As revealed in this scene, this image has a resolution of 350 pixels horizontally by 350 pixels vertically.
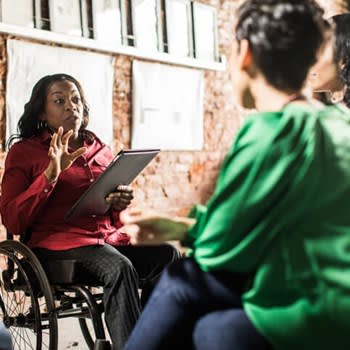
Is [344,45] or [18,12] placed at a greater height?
[18,12]

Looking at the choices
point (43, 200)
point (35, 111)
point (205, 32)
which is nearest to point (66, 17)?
point (205, 32)

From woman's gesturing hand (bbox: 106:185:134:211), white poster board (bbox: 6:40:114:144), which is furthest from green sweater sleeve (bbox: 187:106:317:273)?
white poster board (bbox: 6:40:114:144)

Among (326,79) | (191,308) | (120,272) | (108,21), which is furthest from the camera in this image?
(108,21)

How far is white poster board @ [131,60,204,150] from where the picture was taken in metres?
4.83

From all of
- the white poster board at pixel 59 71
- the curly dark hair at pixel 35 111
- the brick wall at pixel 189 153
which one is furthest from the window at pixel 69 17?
the curly dark hair at pixel 35 111

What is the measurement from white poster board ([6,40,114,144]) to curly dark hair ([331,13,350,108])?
77.9 inches

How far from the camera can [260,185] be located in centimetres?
131

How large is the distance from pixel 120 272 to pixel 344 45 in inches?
41.6

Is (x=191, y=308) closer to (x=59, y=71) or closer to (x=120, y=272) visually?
(x=120, y=272)

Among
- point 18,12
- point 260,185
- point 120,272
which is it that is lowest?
point 120,272

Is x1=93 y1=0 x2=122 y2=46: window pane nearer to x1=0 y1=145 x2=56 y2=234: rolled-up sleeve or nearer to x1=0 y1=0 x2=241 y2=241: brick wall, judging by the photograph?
x1=0 y1=0 x2=241 y2=241: brick wall

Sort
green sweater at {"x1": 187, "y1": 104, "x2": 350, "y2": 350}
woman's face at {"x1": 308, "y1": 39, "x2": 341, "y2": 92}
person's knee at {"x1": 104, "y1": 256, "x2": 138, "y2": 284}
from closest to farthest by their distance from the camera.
→ green sweater at {"x1": 187, "y1": 104, "x2": 350, "y2": 350} → woman's face at {"x1": 308, "y1": 39, "x2": 341, "y2": 92} → person's knee at {"x1": 104, "y1": 256, "x2": 138, "y2": 284}

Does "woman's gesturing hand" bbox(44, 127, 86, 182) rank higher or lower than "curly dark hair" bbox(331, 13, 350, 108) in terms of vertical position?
lower

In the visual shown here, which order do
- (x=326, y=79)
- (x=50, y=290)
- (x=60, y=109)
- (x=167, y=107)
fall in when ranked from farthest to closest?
(x=167, y=107)
(x=60, y=109)
(x=50, y=290)
(x=326, y=79)
